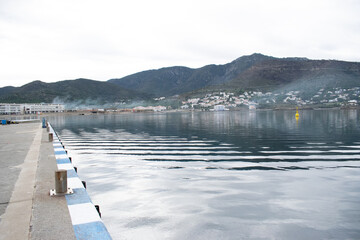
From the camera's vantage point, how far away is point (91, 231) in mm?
5539

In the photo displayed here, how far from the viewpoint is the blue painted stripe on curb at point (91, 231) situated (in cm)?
530

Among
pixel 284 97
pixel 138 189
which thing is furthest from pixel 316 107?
pixel 138 189

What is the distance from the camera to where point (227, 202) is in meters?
9.07

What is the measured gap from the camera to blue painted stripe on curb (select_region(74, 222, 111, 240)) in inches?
209

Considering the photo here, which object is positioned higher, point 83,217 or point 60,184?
point 60,184

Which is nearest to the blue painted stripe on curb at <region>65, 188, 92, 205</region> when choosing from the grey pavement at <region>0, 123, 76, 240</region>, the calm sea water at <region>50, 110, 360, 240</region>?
the grey pavement at <region>0, 123, 76, 240</region>

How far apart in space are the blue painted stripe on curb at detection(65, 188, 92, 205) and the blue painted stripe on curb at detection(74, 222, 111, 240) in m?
1.52

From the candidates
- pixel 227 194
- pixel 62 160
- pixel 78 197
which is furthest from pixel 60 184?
pixel 62 160

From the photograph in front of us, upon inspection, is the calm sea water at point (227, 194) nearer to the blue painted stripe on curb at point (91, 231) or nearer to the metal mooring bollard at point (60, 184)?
the blue painted stripe on curb at point (91, 231)

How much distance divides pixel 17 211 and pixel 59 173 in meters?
1.30

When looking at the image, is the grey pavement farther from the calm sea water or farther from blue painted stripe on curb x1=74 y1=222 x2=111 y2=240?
the calm sea water

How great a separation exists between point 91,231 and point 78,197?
2.24 m

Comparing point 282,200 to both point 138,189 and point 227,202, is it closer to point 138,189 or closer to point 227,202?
point 227,202

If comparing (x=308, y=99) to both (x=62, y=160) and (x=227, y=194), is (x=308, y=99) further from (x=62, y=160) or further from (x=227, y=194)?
(x=227, y=194)
